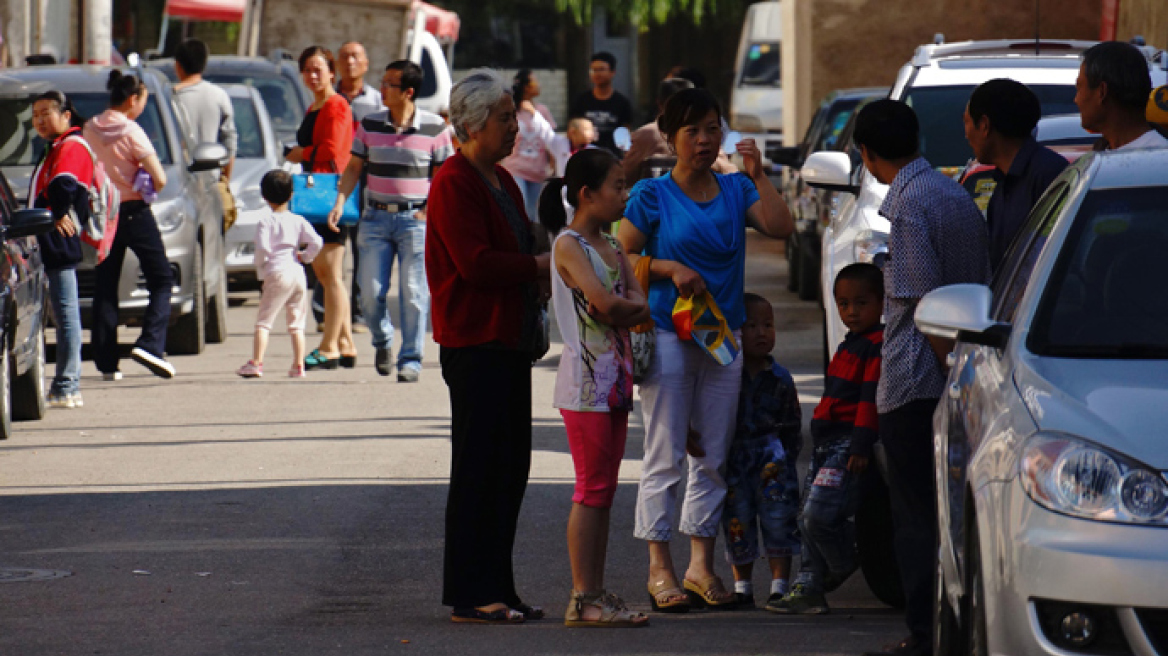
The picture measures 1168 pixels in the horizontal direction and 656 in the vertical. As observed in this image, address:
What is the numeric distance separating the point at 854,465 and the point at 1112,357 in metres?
1.80

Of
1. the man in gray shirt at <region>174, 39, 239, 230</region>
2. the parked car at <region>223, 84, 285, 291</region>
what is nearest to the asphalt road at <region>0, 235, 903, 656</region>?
the man in gray shirt at <region>174, 39, 239, 230</region>

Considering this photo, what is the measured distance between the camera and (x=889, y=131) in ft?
21.0

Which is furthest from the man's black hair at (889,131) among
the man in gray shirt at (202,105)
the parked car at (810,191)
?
the man in gray shirt at (202,105)

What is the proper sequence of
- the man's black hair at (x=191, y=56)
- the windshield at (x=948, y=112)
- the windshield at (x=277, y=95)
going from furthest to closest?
1. the windshield at (x=277, y=95)
2. the man's black hair at (x=191, y=56)
3. the windshield at (x=948, y=112)

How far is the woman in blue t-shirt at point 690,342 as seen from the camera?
709 cm

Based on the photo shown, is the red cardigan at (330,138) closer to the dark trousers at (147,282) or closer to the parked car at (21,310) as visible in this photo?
the dark trousers at (147,282)

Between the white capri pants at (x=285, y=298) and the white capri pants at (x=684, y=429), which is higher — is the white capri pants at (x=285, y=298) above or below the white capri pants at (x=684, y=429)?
below

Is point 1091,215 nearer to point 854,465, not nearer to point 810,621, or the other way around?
point 854,465

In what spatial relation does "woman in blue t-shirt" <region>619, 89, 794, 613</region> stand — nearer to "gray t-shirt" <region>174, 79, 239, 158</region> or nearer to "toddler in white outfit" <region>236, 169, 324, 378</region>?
"toddler in white outfit" <region>236, 169, 324, 378</region>

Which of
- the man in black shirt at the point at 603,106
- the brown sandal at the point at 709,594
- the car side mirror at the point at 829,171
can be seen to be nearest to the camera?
the brown sandal at the point at 709,594

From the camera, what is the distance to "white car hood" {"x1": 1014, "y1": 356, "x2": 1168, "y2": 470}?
4488 mm

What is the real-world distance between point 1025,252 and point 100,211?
8.39 m

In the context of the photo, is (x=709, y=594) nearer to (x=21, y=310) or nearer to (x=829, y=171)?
(x=829, y=171)

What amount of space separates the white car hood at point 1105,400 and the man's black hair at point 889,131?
1564 mm
